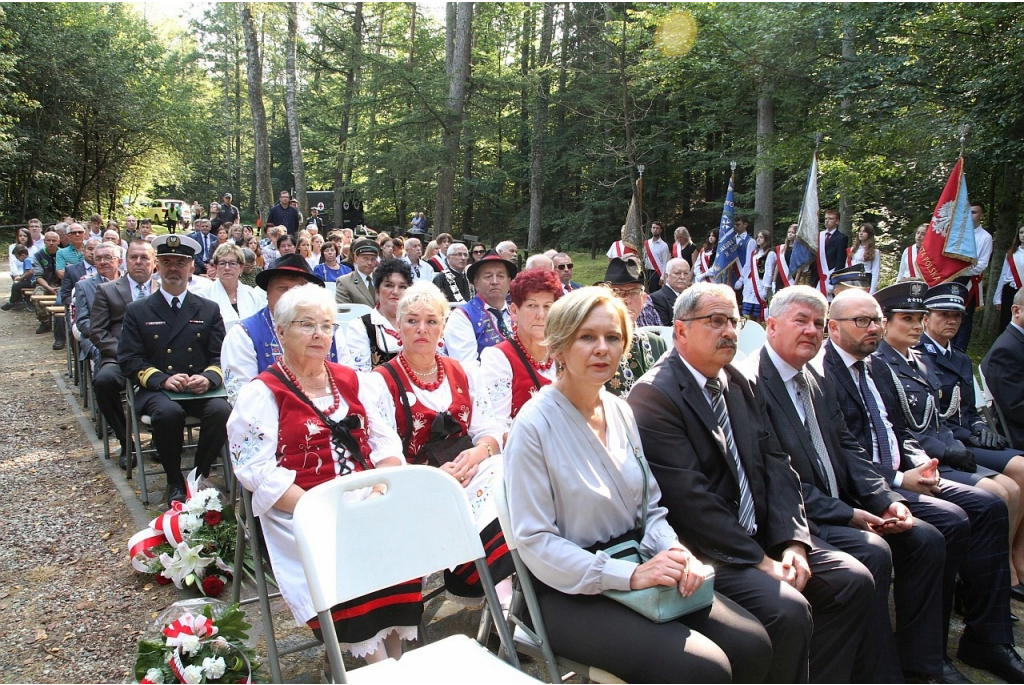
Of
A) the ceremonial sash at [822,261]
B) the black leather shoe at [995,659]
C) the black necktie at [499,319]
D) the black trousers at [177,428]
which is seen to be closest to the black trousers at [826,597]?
the black leather shoe at [995,659]

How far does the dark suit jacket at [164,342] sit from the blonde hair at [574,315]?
302 cm

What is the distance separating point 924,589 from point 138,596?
3.70 m

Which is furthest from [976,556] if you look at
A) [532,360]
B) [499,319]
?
[499,319]

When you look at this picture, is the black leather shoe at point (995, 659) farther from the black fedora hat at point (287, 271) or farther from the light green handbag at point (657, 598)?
the black fedora hat at point (287, 271)

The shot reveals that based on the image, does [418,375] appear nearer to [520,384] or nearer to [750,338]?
[520,384]

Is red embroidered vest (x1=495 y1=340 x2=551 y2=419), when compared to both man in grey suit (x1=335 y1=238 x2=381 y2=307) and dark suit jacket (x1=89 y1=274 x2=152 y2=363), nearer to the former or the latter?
man in grey suit (x1=335 y1=238 x2=381 y2=307)

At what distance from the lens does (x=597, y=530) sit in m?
2.36

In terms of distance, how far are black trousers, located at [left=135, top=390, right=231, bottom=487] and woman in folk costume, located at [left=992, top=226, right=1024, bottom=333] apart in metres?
9.41

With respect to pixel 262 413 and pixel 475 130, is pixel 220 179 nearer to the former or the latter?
pixel 475 130

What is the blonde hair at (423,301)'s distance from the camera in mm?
3609

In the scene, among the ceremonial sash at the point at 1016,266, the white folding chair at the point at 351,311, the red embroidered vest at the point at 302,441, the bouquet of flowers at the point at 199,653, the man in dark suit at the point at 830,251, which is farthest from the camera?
the man in dark suit at the point at 830,251

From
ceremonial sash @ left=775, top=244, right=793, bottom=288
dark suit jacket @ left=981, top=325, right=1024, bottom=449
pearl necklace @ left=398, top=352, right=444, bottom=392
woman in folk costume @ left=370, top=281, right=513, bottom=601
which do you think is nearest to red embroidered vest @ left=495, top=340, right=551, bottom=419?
woman in folk costume @ left=370, top=281, right=513, bottom=601

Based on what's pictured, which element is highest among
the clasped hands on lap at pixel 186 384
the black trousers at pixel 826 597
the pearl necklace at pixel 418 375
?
the pearl necklace at pixel 418 375

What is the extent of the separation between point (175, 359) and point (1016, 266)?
989 cm
